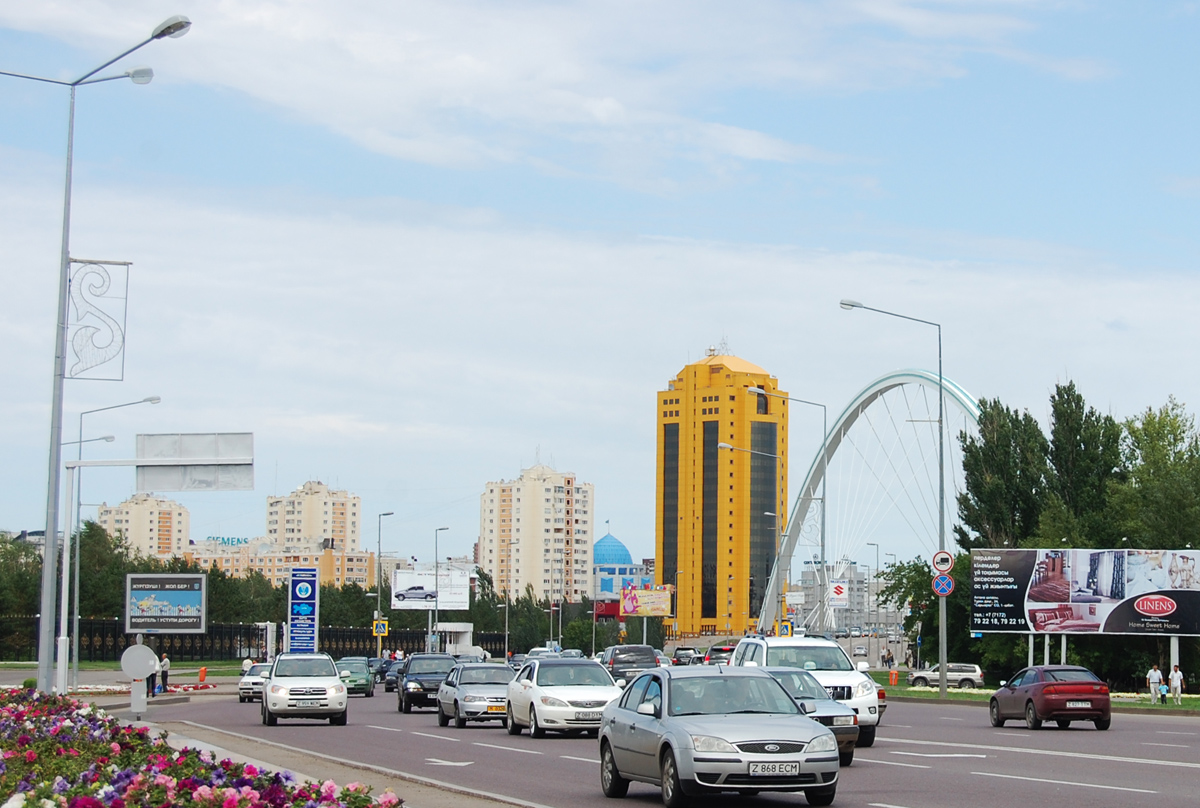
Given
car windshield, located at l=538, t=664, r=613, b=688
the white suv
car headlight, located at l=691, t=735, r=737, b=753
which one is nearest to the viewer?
car headlight, located at l=691, t=735, r=737, b=753

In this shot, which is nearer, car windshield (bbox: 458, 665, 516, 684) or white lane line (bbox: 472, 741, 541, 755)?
white lane line (bbox: 472, 741, 541, 755)

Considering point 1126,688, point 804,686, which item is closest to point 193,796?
point 804,686

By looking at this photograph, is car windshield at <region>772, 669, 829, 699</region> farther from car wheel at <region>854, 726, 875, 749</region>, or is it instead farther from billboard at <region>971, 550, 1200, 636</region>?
billboard at <region>971, 550, 1200, 636</region>

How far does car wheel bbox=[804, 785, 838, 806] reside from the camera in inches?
551

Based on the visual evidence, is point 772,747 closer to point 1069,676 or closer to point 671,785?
point 671,785

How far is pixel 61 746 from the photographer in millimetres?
14594

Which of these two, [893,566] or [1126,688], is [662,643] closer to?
[893,566]

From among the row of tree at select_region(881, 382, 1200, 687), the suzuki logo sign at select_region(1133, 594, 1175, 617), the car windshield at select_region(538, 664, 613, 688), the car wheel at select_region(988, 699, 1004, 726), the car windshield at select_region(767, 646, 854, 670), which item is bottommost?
the car wheel at select_region(988, 699, 1004, 726)

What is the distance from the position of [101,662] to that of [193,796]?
8109 cm

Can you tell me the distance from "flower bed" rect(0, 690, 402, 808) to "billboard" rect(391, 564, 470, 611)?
105129 mm

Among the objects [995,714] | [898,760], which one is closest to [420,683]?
[995,714]

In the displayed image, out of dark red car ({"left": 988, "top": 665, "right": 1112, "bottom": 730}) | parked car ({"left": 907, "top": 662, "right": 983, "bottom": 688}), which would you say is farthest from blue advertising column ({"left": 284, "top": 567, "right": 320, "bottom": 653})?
dark red car ({"left": 988, "top": 665, "right": 1112, "bottom": 730})

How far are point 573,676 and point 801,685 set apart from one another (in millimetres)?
7225

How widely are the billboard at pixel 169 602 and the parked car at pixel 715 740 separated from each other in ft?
144
